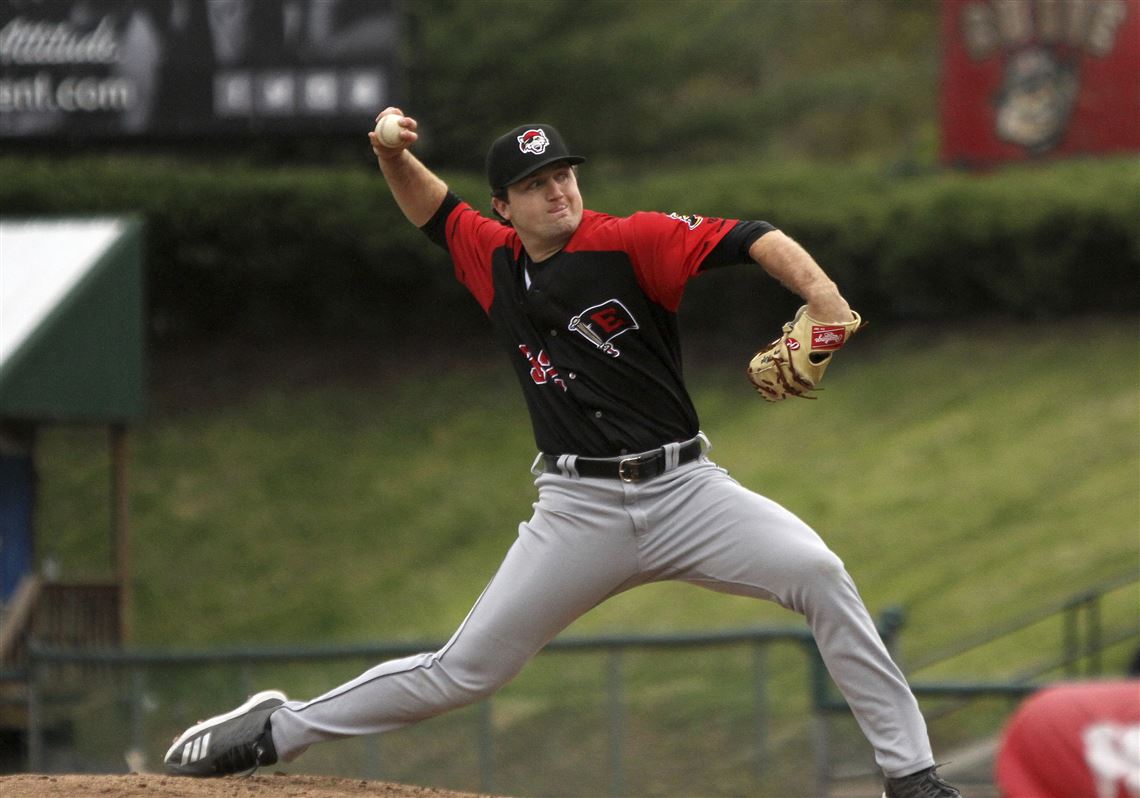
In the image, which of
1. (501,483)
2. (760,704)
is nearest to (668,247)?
(760,704)

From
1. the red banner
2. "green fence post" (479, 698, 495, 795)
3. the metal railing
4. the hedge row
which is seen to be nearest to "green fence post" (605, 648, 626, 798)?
the metal railing

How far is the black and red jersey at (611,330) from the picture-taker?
486 centimetres

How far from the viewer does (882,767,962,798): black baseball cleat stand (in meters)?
4.82

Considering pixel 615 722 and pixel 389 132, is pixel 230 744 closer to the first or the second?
pixel 389 132

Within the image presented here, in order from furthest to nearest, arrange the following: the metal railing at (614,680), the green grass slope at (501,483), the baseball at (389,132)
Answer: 1. the green grass slope at (501,483)
2. the metal railing at (614,680)
3. the baseball at (389,132)

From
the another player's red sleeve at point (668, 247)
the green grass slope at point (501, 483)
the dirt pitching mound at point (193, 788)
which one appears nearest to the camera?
the another player's red sleeve at point (668, 247)

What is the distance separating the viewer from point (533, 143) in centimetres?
495

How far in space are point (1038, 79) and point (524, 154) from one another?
1713cm

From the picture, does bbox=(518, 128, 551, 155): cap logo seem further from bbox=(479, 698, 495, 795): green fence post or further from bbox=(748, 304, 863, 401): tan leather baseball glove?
bbox=(479, 698, 495, 795): green fence post

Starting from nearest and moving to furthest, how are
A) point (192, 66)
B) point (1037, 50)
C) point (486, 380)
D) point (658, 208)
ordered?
point (192, 66), point (658, 208), point (1037, 50), point (486, 380)

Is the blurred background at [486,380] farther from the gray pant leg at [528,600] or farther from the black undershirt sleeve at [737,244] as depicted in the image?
the black undershirt sleeve at [737,244]

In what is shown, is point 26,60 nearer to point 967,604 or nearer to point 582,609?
point 967,604

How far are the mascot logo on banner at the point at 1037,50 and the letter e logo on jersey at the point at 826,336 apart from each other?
17.2 m

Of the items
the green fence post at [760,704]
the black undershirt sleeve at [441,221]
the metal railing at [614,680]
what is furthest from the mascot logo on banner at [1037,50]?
the black undershirt sleeve at [441,221]
